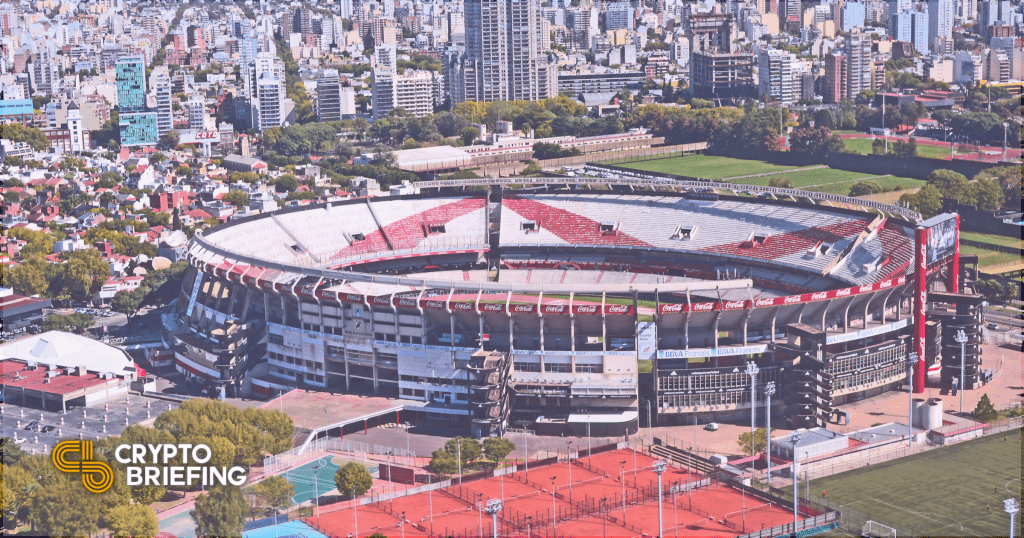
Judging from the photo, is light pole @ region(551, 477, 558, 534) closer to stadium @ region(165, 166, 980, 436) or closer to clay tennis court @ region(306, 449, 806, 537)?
clay tennis court @ region(306, 449, 806, 537)

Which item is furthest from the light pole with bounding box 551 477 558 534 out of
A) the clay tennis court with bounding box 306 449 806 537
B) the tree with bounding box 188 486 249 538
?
the tree with bounding box 188 486 249 538

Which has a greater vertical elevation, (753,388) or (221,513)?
(753,388)

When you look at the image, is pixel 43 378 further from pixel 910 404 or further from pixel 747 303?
pixel 910 404

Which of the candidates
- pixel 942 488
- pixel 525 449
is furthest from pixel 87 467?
pixel 942 488

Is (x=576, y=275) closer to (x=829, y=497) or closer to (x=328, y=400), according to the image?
(x=328, y=400)

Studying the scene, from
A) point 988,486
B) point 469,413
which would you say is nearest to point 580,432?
point 469,413

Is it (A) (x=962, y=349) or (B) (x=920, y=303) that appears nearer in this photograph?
(A) (x=962, y=349)

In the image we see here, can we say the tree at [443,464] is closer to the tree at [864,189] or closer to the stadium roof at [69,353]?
the stadium roof at [69,353]
